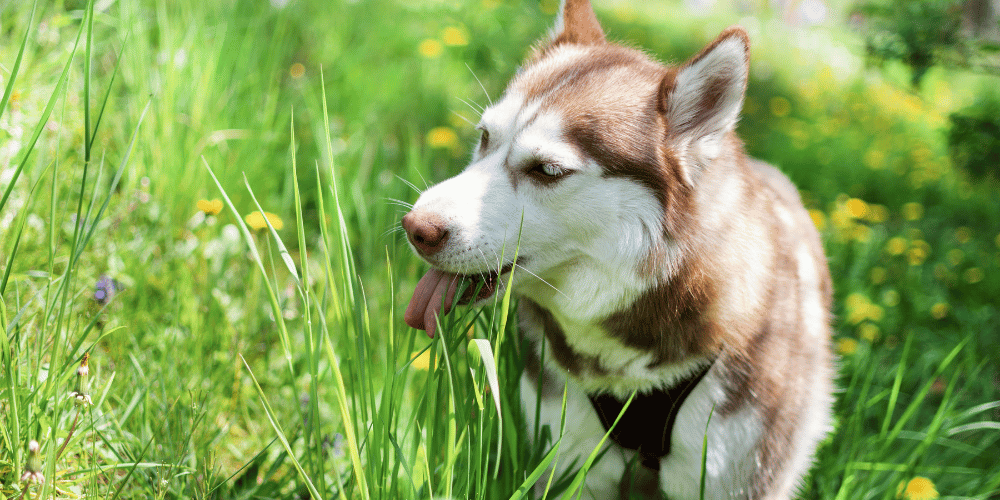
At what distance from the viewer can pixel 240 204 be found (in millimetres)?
2646

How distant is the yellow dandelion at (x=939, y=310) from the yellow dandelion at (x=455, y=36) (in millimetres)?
2910

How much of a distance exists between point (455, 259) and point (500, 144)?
401 millimetres

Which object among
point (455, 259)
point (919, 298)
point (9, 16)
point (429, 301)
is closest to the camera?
point (455, 259)

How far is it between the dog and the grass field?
0.14 meters

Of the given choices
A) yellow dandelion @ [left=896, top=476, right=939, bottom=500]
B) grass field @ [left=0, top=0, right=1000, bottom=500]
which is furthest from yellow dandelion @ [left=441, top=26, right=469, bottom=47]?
yellow dandelion @ [left=896, top=476, right=939, bottom=500]

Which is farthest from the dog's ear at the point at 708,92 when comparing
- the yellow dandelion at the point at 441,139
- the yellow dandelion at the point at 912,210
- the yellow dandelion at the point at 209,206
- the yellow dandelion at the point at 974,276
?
the yellow dandelion at the point at 912,210

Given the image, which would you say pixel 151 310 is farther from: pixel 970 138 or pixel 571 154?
pixel 970 138

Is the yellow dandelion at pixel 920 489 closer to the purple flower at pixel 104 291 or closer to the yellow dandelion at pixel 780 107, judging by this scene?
the purple flower at pixel 104 291

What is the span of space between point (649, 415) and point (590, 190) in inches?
25.5

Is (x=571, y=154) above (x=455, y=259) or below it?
above

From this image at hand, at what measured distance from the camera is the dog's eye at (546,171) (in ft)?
5.21

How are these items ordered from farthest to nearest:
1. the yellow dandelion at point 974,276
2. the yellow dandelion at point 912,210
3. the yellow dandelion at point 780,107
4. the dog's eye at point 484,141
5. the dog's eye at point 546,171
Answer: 1. the yellow dandelion at point 780,107
2. the yellow dandelion at point 912,210
3. the yellow dandelion at point 974,276
4. the dog's eye at point 484,141
5. the dog's eye at point 546,171

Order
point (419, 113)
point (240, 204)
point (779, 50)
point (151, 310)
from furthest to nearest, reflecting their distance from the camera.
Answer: point (779, 50), point (419, 113), point (240, 204), point (151, 310)

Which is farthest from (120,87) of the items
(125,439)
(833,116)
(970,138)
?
(833,116)
